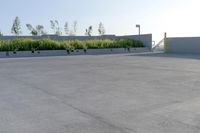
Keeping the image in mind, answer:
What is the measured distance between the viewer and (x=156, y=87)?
7.73 metres

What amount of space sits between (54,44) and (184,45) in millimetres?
10790

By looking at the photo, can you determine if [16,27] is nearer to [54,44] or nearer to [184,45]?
[54,44]

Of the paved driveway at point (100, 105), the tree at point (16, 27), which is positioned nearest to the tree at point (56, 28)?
the tree at point (16, 27)

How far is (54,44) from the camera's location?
872 inches

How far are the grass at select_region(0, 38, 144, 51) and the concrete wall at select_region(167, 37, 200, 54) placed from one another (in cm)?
304

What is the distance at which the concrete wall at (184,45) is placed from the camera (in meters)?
23.2

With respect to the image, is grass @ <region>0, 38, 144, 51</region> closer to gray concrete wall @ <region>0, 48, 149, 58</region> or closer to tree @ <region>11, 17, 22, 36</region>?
gray concrete wall @ <region>0, 48, 149, 58</region>

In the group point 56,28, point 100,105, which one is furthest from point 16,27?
point 100,105

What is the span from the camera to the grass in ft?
67.7

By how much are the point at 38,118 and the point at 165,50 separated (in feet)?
70.4

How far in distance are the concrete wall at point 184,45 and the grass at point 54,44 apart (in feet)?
9.97

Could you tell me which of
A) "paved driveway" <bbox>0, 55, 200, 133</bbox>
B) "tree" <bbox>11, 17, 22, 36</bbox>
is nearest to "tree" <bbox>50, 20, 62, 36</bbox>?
"tree" <bbox>11, 17, 22, 36</bbox>

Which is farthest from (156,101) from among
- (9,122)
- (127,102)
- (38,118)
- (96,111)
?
(9,122)

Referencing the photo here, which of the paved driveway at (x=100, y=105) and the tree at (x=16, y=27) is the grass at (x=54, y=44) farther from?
the paved driveway at (x=100, y=105)
